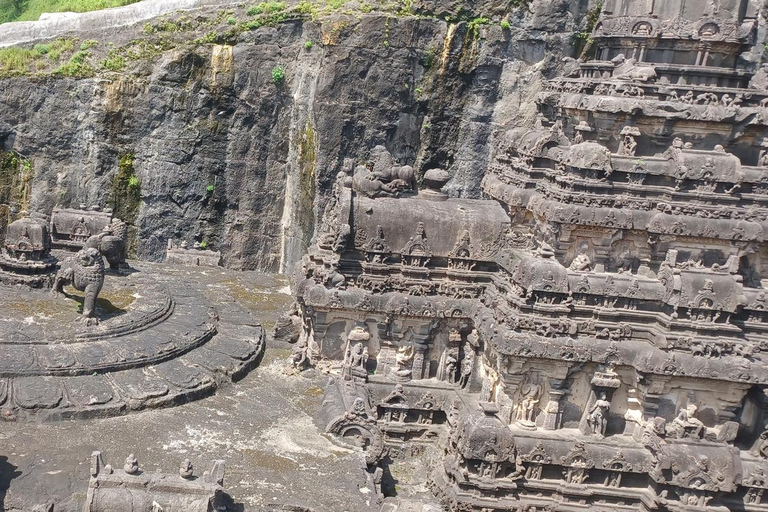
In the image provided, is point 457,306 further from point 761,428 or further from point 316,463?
point 761,428

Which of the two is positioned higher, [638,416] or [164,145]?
[164,145]

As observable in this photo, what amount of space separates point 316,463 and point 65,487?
14.3 ft

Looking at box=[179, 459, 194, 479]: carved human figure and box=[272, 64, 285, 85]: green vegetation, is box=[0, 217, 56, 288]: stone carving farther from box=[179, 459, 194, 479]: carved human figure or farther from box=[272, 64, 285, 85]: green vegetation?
box=[272, 64, 285, 85]: green vegetation

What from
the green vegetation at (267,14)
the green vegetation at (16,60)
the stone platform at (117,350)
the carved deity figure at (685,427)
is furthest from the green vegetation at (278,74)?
the carved deity figure at (685,427)

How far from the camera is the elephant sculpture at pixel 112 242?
65.7 feet

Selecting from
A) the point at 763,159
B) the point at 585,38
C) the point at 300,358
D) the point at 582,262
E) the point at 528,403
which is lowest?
the point at 300,358

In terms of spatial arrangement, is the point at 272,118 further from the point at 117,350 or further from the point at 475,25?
the point at 117,350

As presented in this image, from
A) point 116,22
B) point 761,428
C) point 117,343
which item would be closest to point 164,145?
point 116,22

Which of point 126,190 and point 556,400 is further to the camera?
point 126,190

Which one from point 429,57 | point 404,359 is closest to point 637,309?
point 404,359

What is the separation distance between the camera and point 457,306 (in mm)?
17312

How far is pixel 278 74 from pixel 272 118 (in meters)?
2.14

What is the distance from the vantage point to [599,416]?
15055 millimetres

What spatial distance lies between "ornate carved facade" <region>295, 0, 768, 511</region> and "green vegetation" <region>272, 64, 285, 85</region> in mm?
21431
